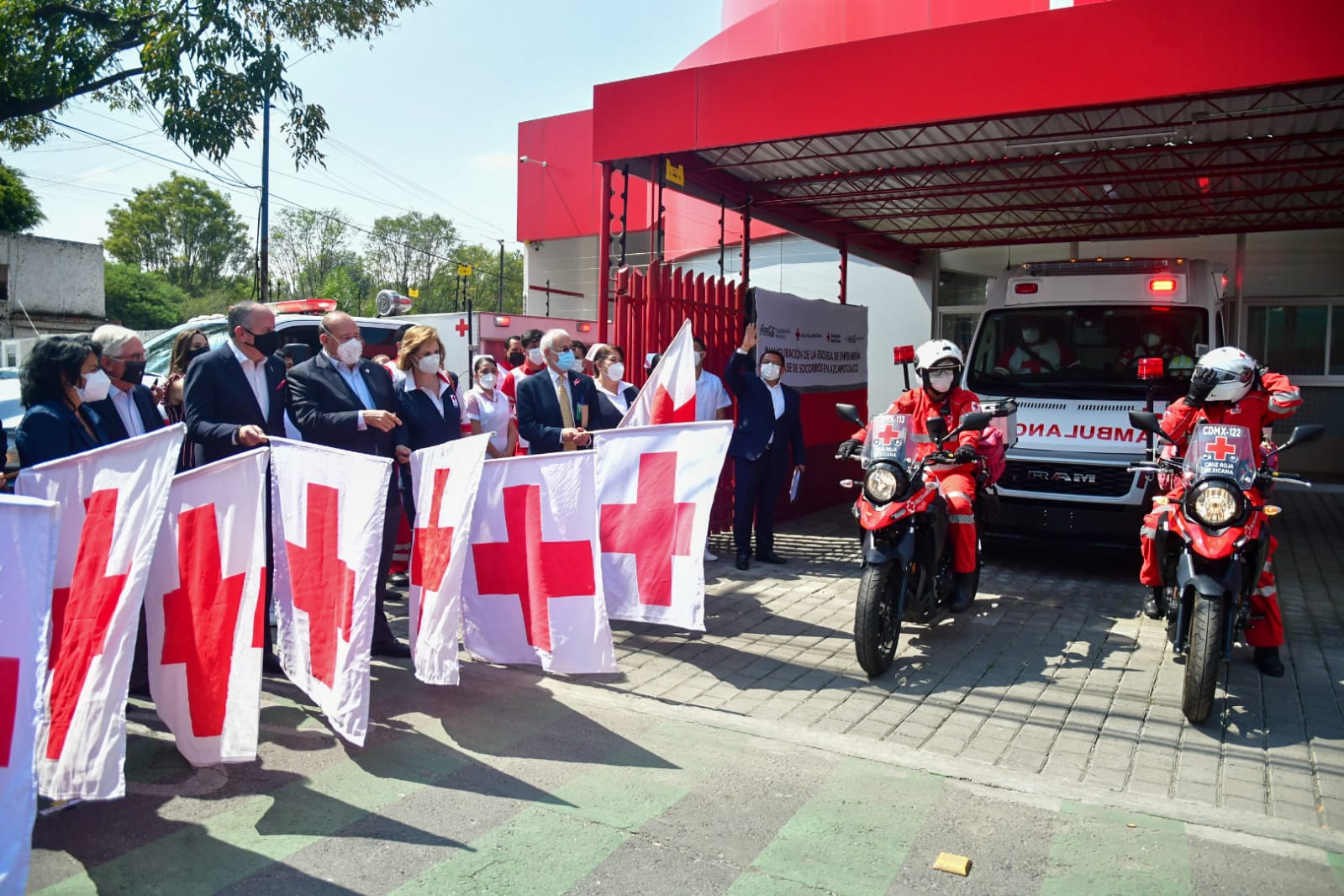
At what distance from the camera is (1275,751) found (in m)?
4.51

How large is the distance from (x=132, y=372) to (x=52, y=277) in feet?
110

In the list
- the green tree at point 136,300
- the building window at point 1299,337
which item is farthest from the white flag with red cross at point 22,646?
the green tree at point 136,300

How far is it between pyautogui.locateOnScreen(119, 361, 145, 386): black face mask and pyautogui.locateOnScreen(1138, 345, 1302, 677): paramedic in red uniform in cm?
544

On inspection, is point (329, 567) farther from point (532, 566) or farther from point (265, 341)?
point (265, 341)

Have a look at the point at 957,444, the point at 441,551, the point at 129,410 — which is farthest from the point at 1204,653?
the point at 129,410

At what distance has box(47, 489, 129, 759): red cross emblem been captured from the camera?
11.4 feet

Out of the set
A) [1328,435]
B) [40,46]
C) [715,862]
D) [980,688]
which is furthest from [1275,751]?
[1328,435]

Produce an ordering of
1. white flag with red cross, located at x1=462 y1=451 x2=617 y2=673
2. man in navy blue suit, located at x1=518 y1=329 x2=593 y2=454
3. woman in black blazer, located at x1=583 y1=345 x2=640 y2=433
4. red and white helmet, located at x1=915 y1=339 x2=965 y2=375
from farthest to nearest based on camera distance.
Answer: woman in black blazer, located at x1=583 y1=345 x2=640 y2=433, man in navy blue suit, located at x1=518 y1=329 x2=593 y2=454, red and white helmet, located at x1=915 y1=339 x2=965 y2=375, white flag with red cross, located at x1=462 y1=451 x2=617 y2=673

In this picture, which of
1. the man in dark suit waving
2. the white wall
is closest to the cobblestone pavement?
the man in dark suit waving

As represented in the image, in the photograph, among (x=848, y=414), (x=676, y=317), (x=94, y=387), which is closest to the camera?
(x=94, y=387)

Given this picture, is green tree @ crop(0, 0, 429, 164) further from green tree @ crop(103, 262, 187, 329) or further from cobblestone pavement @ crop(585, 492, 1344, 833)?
green tree @ crop(103, 262, 187, 329)

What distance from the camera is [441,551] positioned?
4.79m

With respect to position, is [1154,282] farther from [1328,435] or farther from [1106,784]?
[1328,435]

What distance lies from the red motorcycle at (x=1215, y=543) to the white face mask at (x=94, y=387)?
17.0 feet
